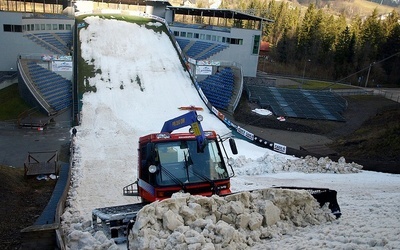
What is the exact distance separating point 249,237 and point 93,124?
17.3 meters

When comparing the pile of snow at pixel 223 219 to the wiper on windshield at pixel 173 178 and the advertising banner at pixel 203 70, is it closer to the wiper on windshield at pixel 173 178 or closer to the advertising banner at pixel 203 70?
the wiper on windshield at pixel 173 178

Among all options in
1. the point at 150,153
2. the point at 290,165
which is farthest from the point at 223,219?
the point at 290,165

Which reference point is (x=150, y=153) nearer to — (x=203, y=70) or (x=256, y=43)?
(x=203, y=70)

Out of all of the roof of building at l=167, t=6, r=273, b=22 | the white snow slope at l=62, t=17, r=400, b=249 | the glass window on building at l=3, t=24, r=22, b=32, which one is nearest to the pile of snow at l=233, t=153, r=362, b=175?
the white snow slope at l=62, t=17, r=400, b=249

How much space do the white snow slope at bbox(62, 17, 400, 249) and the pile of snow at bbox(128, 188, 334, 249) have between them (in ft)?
0.06

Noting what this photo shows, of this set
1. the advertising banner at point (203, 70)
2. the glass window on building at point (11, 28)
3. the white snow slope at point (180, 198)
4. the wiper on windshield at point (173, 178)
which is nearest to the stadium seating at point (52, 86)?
the white snow slope at point (180, 198)

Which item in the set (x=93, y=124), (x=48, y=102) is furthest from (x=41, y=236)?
(x=48, y=102)

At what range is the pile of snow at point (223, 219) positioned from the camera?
6.17 m

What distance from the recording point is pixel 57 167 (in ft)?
46.8

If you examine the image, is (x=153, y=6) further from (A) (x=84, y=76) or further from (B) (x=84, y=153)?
(B) (x=84, y=153)

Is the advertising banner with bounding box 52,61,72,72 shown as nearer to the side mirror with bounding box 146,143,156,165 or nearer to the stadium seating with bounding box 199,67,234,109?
the stadium seating with bounding box 199,67,234,109

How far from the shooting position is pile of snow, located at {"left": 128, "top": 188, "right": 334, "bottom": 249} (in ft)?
20.2

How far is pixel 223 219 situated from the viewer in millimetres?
6973

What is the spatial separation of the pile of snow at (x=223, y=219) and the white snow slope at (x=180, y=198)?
0.06ft
